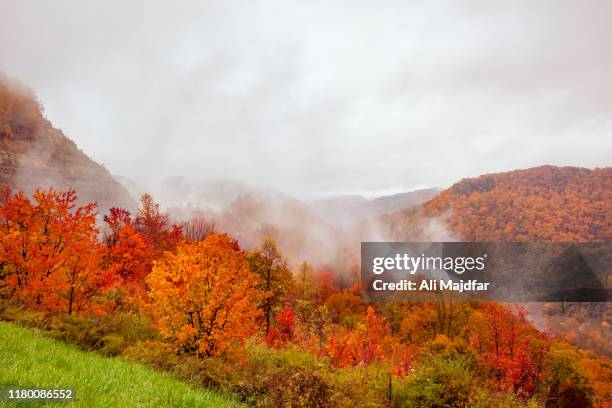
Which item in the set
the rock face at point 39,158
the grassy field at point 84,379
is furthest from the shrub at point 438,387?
the rock face at point 39,158

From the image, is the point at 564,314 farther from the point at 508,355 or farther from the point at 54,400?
the point at 54,400

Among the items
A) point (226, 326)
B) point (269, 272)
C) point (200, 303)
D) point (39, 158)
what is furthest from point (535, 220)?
point (39, 158)

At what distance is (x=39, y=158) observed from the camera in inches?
3826

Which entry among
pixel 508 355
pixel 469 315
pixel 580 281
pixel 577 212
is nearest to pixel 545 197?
pixel 577 212

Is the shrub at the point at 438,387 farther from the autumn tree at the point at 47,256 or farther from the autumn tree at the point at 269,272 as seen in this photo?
the autumn tree at the point at 269,272

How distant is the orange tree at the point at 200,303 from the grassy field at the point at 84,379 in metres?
8.37

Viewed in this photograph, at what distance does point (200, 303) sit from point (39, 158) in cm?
10239

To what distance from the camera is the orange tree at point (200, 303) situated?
1778cm

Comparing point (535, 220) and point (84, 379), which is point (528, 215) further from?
point (84, 379)

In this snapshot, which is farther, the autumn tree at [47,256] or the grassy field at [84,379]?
the autumn tree at [47,256]

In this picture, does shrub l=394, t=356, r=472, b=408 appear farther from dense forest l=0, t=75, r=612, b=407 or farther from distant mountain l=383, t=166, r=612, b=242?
distant mountain l=383, t=166, r=612, b=242

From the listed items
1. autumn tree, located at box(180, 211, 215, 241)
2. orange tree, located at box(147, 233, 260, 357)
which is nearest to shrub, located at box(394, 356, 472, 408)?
orange tree, located at box(147, 233, 260, 357)

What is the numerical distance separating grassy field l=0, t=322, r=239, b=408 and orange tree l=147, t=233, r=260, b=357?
8372 millimetres

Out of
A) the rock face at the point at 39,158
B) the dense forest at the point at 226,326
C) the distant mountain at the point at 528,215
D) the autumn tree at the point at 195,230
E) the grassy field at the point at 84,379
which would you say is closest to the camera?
the grassy field at the point at 84,379
